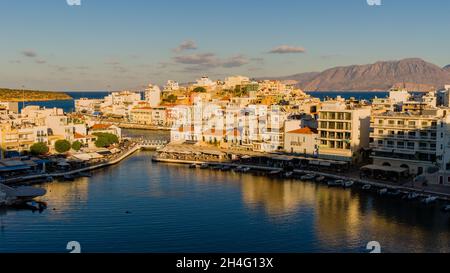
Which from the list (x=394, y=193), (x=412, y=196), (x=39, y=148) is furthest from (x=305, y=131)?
(x=39, y=148)

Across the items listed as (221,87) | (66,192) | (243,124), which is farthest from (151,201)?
(221,87)

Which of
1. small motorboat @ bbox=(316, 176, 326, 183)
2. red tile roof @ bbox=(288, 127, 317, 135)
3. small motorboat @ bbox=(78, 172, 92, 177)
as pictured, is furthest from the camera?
red tile roof @ bbox=(288, 127, 317, 135)

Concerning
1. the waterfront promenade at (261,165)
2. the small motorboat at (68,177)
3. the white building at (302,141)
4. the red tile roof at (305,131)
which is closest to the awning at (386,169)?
the waterfront promenade at (261,165)

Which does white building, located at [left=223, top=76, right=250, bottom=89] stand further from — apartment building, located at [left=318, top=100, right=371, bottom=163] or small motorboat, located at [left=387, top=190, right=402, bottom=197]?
small motorboat, located at [left=387, top=190, right=402, bottom=197]

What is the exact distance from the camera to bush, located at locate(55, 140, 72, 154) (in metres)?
22.0

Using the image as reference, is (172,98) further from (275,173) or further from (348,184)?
(348,184)

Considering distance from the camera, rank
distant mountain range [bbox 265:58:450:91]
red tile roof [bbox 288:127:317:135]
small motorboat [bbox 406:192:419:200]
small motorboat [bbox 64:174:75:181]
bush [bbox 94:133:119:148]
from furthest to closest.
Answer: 1. distant mountain range [bbox 265:58:450:91]
2. bush [bbox 94:133:119:148]
3. red tile roof [bbox 288:127:317:135]
4. small motorboat [bbox 64:174:75:181]
5. small motorboat [bbox 406:192:419:200]

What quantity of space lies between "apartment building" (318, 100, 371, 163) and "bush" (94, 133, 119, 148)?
12.2 m

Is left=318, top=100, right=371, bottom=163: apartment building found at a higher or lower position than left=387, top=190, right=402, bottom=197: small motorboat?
higher

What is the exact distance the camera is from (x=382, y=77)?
10888 cm

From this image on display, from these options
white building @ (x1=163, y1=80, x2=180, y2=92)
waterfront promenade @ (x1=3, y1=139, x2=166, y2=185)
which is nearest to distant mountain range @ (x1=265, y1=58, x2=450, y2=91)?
white building @ (x1=163, y1=80, x2=180, y2=92)

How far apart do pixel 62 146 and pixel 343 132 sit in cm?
1329

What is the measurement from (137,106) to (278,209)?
118ft

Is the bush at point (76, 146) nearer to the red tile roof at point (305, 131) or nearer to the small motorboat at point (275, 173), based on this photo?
the small motorboat at point (275, 173)
